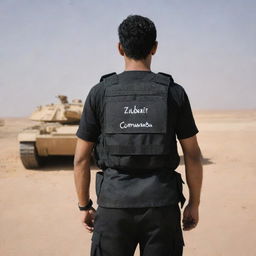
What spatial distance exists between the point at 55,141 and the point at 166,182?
6797mm

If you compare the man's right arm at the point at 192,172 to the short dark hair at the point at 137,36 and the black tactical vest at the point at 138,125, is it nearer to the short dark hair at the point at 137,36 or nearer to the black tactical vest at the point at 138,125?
the black tactical vest at the point at 138,125

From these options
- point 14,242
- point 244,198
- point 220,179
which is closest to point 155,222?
point 14,242

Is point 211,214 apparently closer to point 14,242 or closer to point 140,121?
point 14,242

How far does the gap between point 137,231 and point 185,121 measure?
2.10 feet

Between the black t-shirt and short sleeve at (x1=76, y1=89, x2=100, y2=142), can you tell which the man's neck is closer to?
the black t-shirt

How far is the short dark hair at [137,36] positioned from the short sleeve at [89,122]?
315 millimetres

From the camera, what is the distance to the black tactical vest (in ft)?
5.96

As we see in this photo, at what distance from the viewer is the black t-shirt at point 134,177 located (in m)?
1.80

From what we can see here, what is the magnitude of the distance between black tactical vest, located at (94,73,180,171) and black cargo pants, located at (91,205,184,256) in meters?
0.23

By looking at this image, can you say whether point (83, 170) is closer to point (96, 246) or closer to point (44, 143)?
point (96, 246)

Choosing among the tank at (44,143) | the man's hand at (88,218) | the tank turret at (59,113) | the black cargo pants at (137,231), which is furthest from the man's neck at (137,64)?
the tank turret at (59,113)

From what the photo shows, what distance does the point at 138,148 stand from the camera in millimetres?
1811

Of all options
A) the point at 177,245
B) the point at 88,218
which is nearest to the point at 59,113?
the point at 88,218

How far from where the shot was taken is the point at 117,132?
1.85 m
